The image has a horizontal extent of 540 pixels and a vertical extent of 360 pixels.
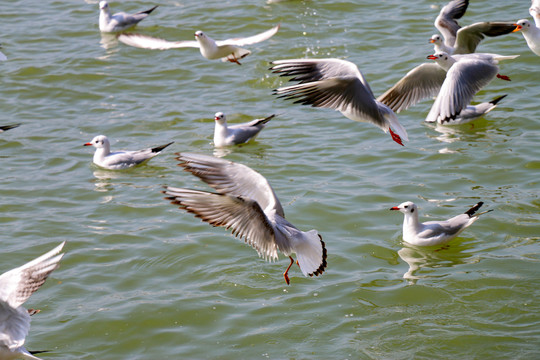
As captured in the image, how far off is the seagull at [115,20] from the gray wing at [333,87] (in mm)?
8056

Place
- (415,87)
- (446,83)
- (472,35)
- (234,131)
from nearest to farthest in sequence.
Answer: (446,83), (415,87), (234,131), (472,35)

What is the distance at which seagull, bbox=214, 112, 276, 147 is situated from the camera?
11414 mm

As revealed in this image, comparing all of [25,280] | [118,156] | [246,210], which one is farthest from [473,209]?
[25,280]

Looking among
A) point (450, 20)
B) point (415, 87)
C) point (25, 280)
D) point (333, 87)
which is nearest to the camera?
point (25, 280)

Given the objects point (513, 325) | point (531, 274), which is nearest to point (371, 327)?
point (513, 325)

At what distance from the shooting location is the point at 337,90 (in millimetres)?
8828

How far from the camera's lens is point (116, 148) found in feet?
39.2

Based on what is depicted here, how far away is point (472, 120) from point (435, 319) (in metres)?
4.87

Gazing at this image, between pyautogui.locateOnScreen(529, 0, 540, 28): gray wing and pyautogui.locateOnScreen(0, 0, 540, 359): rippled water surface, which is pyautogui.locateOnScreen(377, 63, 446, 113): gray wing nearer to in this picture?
pyautogui.locateOnScreen(0, 0, 540, 359): rippled water surface

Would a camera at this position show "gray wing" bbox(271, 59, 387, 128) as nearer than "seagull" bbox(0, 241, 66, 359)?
No

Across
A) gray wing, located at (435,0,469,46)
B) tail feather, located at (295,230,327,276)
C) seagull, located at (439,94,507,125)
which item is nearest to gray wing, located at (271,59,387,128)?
tail feather, located at (295,230,327,276)

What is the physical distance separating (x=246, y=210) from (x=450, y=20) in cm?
853

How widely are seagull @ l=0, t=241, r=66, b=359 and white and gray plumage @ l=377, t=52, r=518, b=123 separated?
4940 millimetres

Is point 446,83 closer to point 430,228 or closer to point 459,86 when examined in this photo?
point 459,86
